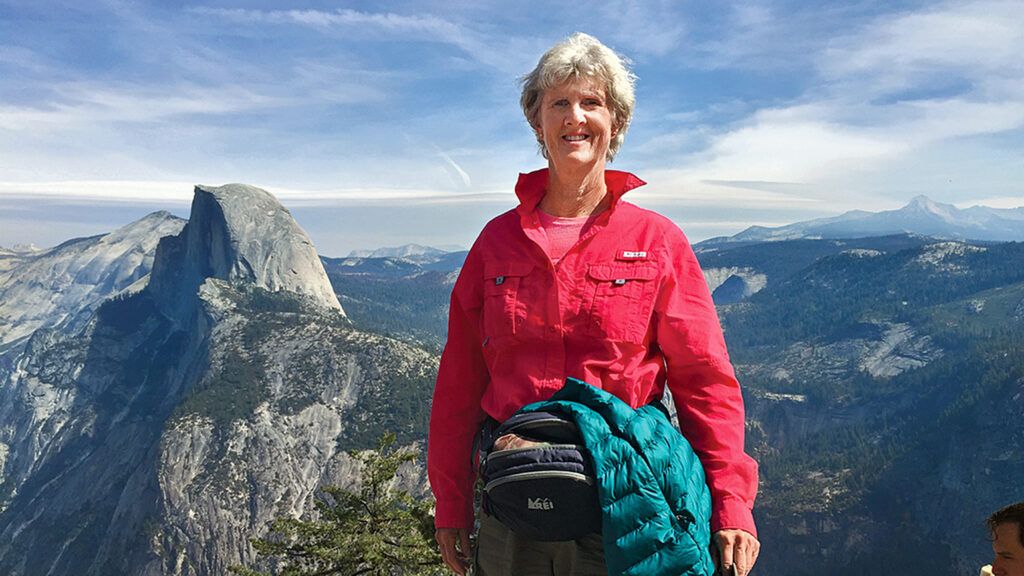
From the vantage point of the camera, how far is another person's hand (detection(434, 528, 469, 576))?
13.9 feet

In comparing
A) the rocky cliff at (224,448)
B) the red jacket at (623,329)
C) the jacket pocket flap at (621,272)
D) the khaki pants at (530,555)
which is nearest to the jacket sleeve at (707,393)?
the red jacket at (623,329)

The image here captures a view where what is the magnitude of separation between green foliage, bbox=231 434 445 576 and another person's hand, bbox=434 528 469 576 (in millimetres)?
9978

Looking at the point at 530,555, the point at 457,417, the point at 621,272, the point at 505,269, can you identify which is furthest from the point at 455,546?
the point at 621,272

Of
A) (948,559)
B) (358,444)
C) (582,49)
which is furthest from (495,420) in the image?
(948,559)

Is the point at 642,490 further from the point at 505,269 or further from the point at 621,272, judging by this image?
the point at 505,269

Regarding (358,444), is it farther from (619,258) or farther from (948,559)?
(619,258)

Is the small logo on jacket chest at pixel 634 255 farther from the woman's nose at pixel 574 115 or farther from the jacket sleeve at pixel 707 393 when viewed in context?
the woman's nose at pixel 574 115

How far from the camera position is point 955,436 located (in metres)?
153

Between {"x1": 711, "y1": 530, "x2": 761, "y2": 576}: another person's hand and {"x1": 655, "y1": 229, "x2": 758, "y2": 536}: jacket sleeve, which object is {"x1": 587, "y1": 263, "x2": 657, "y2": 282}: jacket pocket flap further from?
{"x1": 711, "y1": 530, "x2": 761, "y2": 576}: another person's hand

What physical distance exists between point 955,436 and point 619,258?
180 metres

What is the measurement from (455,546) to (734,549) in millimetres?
1730

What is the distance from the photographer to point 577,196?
3900mm

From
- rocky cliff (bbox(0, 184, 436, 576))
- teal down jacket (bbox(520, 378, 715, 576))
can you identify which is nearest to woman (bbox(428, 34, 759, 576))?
teal down jacket (bbox(520, 378, 715, 576))

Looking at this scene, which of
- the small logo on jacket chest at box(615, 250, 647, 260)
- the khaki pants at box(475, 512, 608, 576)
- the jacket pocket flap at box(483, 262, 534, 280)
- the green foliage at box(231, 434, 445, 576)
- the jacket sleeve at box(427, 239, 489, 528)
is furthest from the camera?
the green foliage at box(231, 434, 445, 576)
